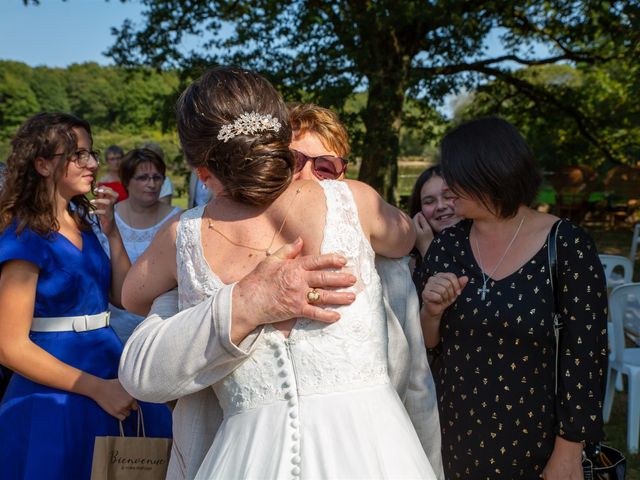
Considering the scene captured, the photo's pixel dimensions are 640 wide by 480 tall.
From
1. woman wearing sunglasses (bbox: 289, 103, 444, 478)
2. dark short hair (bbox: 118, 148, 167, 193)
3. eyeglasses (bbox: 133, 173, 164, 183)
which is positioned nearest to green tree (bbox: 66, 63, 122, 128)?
dark short hair (bbox: 118, 148, 167, 193)

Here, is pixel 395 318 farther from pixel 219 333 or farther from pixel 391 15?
pixel 391 15

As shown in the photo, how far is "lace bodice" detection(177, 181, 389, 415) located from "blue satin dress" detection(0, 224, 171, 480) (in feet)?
3.31

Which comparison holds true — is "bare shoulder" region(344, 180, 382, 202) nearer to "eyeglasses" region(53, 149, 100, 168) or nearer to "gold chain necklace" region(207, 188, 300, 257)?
"gold chain necklace" region(207, 188, 300, 257)

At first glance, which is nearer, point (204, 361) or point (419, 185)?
point (204, 361)

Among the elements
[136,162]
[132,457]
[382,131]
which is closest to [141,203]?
[136,162]

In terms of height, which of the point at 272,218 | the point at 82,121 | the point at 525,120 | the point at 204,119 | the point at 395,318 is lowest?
the point at 395,318

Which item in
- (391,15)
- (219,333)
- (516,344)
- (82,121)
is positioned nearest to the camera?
(219,333)

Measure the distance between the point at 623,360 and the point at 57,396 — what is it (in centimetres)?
434

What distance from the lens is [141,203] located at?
4844mm

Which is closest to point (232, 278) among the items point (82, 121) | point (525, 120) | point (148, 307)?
point (148, 307)

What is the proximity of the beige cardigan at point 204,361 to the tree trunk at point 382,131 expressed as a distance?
8.67 meters

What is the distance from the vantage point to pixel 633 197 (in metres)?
15.7

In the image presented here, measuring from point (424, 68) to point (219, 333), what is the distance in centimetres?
1074

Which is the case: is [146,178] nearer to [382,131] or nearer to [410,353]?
[410,353]
